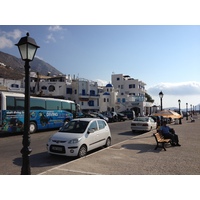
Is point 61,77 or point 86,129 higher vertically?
point 61,77

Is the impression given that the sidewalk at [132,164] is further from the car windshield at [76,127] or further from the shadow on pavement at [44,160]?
the car windshield at [76,127]

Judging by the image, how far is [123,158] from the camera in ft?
25.2

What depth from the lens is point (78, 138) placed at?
312 inches

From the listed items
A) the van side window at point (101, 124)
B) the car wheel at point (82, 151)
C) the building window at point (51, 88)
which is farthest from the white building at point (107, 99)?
the car wheel at point (82, 151)

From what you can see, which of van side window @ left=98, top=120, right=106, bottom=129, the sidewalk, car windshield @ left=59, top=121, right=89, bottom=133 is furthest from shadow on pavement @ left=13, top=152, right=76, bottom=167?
van side window @ left=98, top=120, right=106, bottom=129

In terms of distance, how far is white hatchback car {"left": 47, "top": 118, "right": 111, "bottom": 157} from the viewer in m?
7.81

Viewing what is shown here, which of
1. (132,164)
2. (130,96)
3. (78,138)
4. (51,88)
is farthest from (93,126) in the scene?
(130,96)

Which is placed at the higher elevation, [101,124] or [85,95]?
[85,95]

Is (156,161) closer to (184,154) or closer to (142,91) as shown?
(184,154)

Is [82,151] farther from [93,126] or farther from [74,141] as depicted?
[93,126]

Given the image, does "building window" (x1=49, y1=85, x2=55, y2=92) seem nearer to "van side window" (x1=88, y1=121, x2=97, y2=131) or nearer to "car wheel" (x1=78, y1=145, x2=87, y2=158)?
"van side window" (x1=88, y1=121, x2=97, y2=131)
